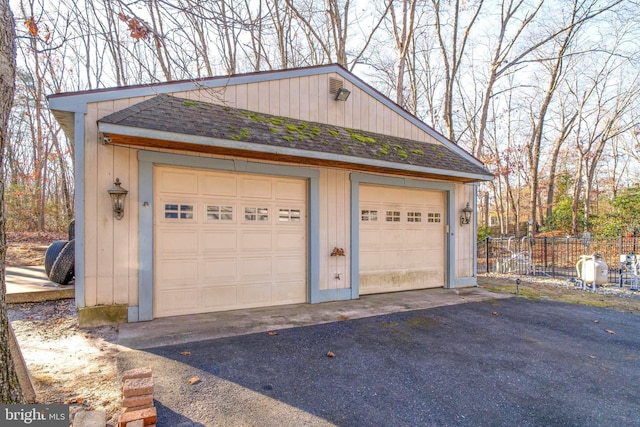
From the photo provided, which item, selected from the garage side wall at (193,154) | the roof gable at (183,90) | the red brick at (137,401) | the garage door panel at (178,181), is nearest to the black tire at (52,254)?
the roof gable at (183,90)

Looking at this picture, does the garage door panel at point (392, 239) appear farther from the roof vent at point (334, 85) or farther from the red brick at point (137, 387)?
the red brick at point (137, 387)

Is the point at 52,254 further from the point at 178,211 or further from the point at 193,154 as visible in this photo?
the point at 193,154

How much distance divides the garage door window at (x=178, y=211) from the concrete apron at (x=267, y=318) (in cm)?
154

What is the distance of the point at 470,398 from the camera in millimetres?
2861

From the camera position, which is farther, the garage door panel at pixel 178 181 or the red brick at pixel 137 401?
the garage door panel at pixel 178 181

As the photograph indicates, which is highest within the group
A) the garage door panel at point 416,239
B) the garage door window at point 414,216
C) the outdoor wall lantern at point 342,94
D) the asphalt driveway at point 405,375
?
the outdoor wall lantern at point 342,94

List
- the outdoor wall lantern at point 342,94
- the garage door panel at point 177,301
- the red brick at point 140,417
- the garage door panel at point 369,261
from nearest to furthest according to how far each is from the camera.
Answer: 1. the red brick at point 140,417
2. the garage door panel at point 177,301
3. the outdoor wall lantern at point 342,94
4. the garage door panel at point 369,261

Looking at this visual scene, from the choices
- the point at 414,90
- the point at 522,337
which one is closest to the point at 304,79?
the point at 522,337

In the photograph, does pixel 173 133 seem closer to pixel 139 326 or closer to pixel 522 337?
pixel 139 326

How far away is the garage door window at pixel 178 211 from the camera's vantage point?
5031 millimetres

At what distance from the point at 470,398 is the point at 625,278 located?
931cm

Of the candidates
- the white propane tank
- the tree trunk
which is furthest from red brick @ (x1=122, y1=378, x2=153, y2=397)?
the white propane tank

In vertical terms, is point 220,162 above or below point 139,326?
above

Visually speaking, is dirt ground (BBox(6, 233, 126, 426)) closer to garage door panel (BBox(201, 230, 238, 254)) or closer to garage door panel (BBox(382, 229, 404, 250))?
garage door panel (BBox(201, 230, 238, 254))
